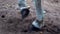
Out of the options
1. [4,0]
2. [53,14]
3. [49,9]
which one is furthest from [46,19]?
[4,0]

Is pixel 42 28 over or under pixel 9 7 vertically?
under

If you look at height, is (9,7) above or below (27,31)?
above

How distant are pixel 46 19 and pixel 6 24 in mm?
703


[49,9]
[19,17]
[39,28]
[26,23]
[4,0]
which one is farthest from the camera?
[4,0]

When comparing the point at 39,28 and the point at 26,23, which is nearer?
the point at 39,28

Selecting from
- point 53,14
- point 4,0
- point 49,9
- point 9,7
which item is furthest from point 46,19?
point 4,0

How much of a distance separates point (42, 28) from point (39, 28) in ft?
0.26

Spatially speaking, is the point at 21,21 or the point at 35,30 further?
the point at 21,21

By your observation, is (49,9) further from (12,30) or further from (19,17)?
(12,30)

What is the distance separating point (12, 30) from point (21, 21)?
303mm

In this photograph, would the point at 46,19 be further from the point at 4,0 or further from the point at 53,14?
the point at 4,0

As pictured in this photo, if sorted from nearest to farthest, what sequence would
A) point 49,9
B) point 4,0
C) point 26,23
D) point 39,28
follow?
1. point 39,28
2. point 26,23
3. point 49,9
4. point 4,0

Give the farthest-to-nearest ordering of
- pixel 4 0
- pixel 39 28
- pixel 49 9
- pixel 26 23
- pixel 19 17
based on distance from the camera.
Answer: pixel 4 0
pixel 49 9
pixel 19 17
pixel 26 23
pixel 39 28

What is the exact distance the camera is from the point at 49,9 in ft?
12.6
